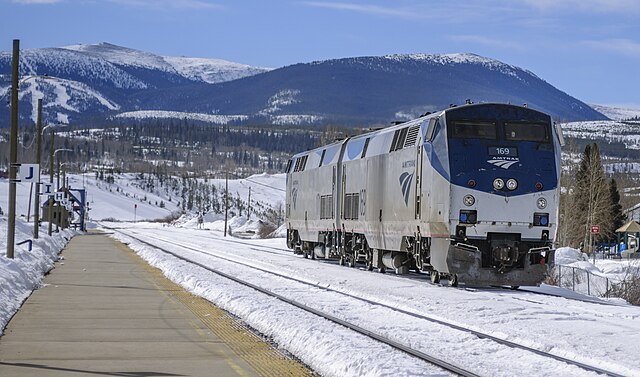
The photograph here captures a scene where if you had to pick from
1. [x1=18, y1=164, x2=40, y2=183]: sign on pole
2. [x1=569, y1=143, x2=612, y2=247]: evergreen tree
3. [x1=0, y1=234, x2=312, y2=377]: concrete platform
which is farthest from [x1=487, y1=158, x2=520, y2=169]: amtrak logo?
[x1=569, y1=143, x2=612, y2=247]: evergreen tree

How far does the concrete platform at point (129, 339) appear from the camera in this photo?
11.4 m

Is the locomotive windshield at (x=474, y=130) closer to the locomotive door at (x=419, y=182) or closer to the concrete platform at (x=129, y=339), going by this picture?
the locomotive door at (x=419, y=182)

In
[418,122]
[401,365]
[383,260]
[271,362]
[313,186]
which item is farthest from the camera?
[313,186]

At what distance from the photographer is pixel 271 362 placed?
1207cm

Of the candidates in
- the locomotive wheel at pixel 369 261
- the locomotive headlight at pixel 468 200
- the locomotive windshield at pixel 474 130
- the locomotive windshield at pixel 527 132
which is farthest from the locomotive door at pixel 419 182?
the locomotive wheel at pixel 369 261

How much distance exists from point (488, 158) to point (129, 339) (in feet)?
37.9

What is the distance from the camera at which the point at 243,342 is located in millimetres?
13805

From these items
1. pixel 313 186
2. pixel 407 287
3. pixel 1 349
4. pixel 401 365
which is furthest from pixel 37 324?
pixel 313 186

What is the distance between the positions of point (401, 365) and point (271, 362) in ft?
5.87

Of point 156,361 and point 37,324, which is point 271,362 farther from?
point 37,324

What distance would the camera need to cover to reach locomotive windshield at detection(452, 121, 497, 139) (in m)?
23.1

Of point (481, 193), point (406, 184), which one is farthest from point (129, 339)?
point (406, 184)

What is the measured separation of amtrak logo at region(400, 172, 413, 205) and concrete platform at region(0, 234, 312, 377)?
22.1ft

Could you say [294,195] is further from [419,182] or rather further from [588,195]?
[588,195]
